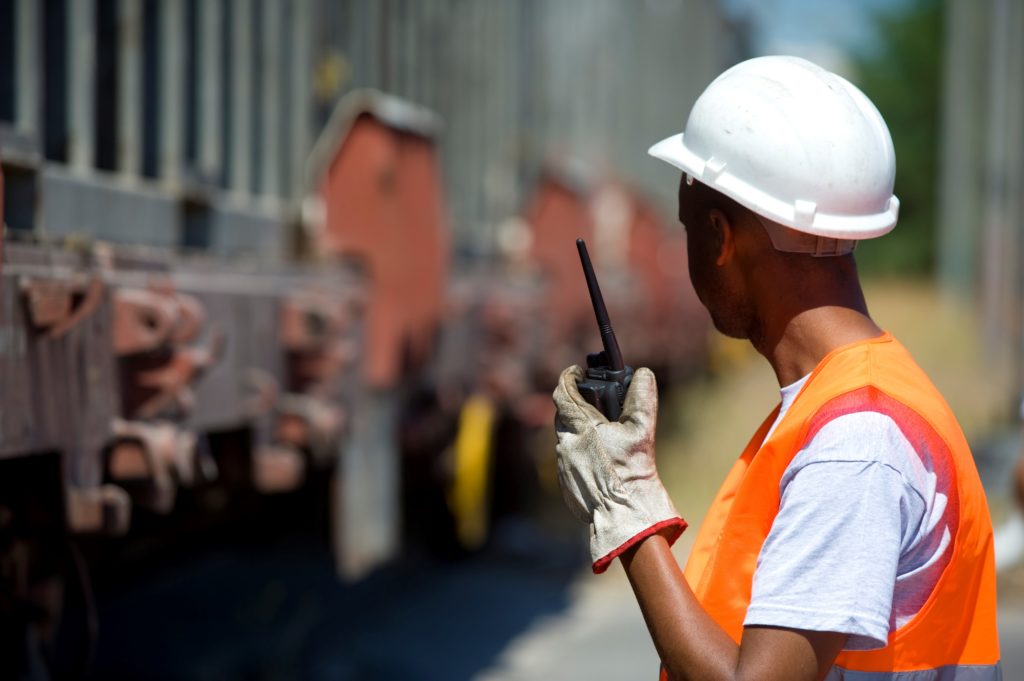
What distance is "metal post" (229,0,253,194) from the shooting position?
14.7ft

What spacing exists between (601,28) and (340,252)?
7.82 m

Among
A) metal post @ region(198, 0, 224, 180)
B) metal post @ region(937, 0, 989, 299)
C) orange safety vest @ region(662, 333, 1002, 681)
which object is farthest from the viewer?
metal post @ region(937, 0, 989, 299)

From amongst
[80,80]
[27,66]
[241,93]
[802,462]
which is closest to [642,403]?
[802,462]

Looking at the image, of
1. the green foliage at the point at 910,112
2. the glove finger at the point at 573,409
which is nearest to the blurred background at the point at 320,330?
the glove finger at the point at 573,409

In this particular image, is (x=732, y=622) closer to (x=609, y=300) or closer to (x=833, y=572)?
(x=833, y=572)

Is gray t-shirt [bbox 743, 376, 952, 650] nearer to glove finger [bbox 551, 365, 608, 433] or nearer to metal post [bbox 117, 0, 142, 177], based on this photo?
glove finger [bbox 551, 365, 608, 433]

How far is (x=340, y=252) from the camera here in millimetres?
4742

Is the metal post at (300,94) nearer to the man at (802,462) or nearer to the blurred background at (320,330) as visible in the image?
the blurred background at (320,330)

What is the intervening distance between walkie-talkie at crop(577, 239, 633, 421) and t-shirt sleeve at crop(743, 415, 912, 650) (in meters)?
0.36

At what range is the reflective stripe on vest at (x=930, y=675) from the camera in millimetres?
1693

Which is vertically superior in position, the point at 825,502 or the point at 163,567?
the point at 825,502

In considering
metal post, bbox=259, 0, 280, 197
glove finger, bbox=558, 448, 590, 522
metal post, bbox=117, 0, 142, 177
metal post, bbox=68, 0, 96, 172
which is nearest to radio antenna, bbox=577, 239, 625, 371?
glove finger, bbox=558, 448, 590, 522

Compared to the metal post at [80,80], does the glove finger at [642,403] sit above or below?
below

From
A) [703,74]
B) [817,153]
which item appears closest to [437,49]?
[817,153]
